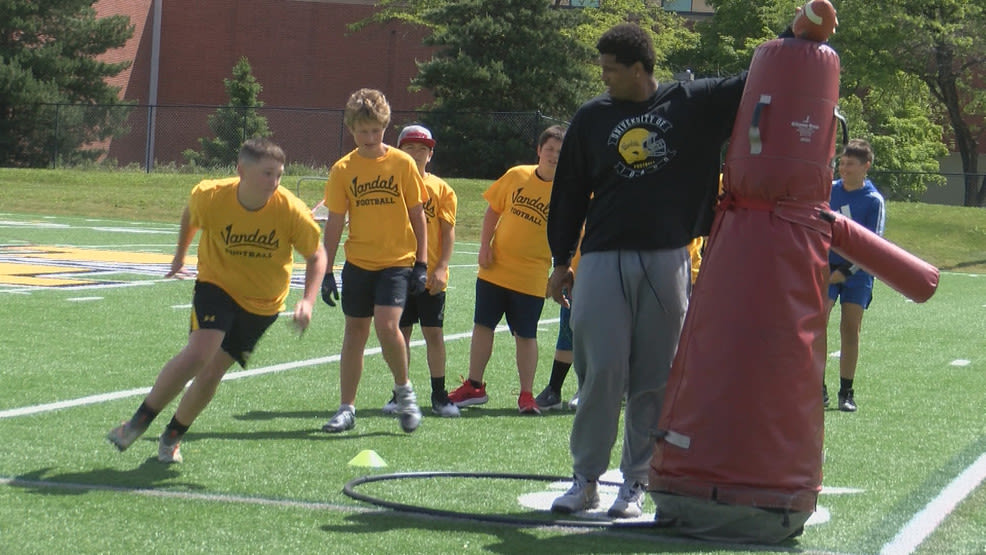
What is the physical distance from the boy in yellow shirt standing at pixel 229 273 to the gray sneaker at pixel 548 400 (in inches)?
103

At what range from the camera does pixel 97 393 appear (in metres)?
8.19

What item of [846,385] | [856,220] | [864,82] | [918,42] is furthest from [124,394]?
[864,82]

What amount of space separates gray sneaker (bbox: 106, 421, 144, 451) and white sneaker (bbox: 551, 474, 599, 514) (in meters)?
1.96

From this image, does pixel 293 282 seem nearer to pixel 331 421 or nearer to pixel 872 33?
pixel 331 421

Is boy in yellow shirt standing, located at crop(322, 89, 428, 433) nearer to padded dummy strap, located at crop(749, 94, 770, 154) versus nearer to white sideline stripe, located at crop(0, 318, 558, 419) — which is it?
white sideline stripe, located at crop(0, 318, 558, 419)

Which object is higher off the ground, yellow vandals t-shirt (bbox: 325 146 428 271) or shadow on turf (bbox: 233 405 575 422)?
yellow vandals t-shirt (bbox: 325 146 428 271)

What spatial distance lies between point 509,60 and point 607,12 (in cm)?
573

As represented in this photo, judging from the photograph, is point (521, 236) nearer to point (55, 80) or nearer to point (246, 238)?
point (246, 238)

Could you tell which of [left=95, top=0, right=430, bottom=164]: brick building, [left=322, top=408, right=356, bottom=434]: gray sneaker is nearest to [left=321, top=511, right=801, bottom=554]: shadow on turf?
[left=322, top=408, right=356, bottom=434]: gray sneaker

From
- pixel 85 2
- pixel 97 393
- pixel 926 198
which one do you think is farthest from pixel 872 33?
pixel 97 393

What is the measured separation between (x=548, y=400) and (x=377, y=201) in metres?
1.96

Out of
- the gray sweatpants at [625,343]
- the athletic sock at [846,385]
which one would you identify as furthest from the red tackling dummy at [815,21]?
the athletic sock at [846,385]

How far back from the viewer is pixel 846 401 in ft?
29.5

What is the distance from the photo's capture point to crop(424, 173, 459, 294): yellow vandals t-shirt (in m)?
8.50
